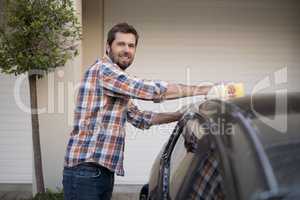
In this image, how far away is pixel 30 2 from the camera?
617 centimetres

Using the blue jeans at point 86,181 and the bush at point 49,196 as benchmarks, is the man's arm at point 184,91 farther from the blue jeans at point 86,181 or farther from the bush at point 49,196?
the bush at point 49,196

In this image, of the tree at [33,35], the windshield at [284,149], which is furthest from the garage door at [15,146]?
the windshield at [284,149]

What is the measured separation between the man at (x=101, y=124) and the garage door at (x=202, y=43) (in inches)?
180

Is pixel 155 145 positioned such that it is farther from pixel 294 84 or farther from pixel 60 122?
pixel 294 84

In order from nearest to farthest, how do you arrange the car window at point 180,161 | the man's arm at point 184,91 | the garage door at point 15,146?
the car window at point 180,161 → the man's arm at point 184,91 → the garage door at point 15,146

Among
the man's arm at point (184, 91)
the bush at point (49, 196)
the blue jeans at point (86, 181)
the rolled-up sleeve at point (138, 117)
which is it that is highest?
the man's arm at point (184, 91)

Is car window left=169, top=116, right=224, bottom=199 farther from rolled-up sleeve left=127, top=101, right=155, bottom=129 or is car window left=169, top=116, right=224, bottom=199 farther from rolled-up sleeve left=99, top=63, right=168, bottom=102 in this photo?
rolled-up sleeve left=127, top=101, right=155, bottom=129

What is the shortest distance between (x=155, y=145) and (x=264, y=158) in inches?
242

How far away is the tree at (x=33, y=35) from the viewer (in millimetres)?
6094

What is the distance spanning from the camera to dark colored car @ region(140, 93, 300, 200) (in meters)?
2.09

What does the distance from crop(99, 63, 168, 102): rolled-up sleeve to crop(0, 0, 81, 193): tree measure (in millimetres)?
2759

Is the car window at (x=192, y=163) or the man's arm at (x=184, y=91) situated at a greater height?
the man's arm at (x=184, y=91)

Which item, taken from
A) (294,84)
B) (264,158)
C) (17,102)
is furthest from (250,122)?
(294,84)

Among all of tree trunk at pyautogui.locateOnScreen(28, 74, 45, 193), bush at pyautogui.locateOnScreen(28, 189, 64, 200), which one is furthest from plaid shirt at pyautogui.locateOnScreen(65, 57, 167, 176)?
tree trunk at pyautogui.locateOnScreen(28, 74, 45, 193)
